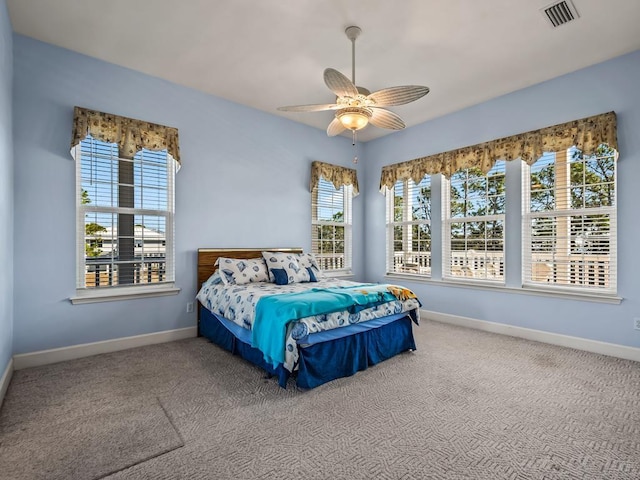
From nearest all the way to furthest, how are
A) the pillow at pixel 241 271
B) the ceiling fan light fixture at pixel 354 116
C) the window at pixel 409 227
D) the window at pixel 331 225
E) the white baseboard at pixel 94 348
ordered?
the ceiling fan light fixture at pixel 354 116, the white baseboard at pixel 94 348, the pillow at pixel 241 271, the window at pixel 409 227, the window at pixel 331 225

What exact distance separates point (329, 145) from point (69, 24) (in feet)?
11.2

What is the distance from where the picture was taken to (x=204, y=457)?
1.75 m

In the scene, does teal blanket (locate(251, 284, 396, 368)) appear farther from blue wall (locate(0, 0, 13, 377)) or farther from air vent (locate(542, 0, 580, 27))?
air vent (locate(542, 0, 580, 27))

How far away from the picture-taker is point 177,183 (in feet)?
12.5

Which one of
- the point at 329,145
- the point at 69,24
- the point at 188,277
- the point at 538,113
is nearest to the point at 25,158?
the point at 69,24

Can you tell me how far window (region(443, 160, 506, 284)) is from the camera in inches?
165

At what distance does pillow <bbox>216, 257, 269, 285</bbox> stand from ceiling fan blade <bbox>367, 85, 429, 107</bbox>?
220cm

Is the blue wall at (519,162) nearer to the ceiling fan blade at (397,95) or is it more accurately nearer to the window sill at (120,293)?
the ceiling fan blade at (397,95)

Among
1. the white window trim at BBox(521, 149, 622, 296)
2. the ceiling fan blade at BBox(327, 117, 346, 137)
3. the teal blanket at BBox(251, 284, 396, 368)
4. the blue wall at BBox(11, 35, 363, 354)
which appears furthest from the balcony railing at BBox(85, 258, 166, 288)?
the white window trim at BBox(521, 149, 622, 296)

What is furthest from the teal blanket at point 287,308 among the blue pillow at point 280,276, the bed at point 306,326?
the blue pillow at point 280,276

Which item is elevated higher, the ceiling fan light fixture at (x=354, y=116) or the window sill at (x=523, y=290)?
the ceiling fan light fixture at (x=354, y=116)

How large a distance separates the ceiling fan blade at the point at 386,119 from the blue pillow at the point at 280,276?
74.8 inches

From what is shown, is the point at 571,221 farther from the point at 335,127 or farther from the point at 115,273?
the point at 115,273

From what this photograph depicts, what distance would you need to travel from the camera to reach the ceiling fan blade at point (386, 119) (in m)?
2.96
